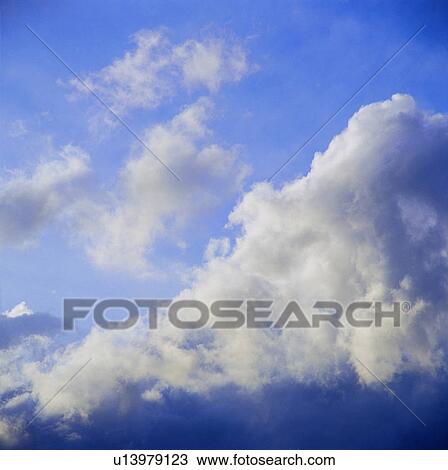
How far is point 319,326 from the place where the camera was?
26.8 feet
